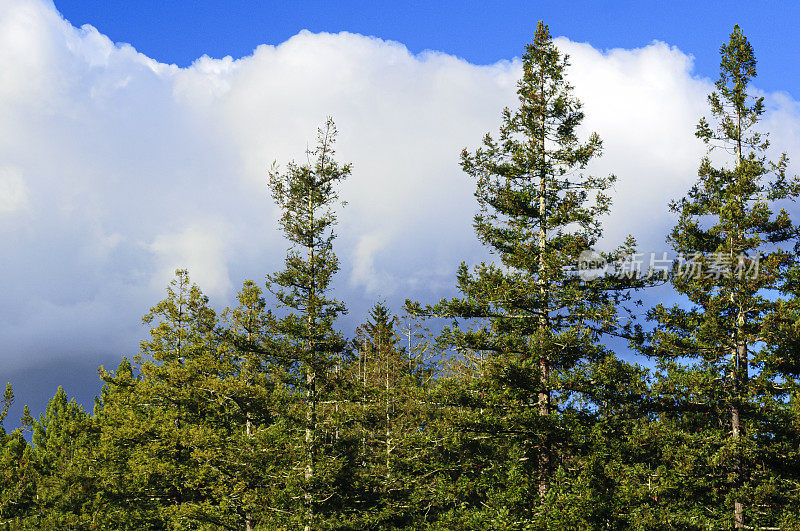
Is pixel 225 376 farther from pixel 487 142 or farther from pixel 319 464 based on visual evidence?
pixel 487 142

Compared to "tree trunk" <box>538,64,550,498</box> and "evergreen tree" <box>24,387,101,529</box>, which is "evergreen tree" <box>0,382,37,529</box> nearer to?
"evergreen tree" <box>24,387,101,529</box>

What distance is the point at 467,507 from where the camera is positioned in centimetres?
2300

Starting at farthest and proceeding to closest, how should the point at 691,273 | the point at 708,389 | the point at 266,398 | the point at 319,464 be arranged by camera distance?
the point at 266,398, the point at 319,464, the point at 691,273, the point at 708,389

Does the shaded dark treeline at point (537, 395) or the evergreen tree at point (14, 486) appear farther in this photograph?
the evergreen tree at point (14, 486)

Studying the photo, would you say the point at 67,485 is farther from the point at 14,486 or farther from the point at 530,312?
the point at 530,312

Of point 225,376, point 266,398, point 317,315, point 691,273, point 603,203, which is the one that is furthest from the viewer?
point 225,376

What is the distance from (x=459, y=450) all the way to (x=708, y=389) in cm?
739

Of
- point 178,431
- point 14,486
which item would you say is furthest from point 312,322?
point 14,486

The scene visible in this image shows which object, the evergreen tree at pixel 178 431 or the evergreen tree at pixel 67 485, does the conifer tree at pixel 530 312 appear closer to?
the evergreen tree at pixel 178 431

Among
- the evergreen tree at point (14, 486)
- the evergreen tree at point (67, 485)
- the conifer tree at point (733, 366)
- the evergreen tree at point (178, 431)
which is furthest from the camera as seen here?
the evergreen tree at point (14, 486)

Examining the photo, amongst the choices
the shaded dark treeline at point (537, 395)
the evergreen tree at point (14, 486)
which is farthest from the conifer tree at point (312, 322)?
the evergreen tree at point (14, 486)

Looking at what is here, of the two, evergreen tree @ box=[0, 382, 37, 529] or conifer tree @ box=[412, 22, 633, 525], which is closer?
conifer tree @ box=[412, 22, 633, 525]

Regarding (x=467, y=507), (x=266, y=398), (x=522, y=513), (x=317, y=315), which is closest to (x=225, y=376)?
(x=266, y=398)

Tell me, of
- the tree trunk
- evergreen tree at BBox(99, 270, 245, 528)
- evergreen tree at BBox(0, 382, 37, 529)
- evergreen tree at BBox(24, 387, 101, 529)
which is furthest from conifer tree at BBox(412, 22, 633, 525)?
evergreen tree at BBox(0, 382, 37, 529)
